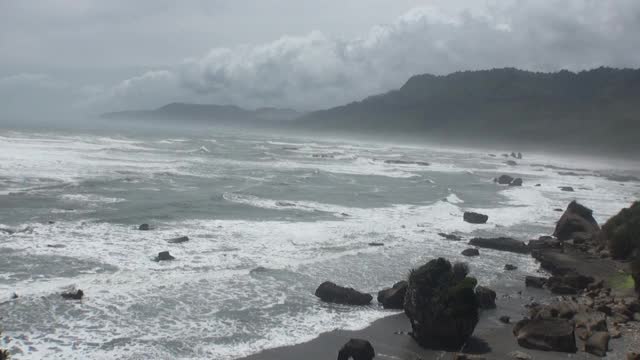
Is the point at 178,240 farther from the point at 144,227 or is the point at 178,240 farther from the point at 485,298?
the point at 485,298

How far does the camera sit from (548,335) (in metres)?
17.9

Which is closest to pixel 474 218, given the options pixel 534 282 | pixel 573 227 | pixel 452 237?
pixel 452 237

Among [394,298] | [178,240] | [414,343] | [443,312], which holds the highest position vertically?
[443,312]

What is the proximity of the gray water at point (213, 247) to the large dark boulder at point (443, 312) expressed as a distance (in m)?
2.28

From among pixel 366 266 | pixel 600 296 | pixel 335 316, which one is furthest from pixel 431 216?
pixel 335 316

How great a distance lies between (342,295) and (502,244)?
1352 centimetres

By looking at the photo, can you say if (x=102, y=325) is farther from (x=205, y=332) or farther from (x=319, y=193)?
(x=319, y=193)

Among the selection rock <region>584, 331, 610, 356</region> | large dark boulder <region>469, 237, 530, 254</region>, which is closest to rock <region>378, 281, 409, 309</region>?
rock <region>584, 331, 610, 356</region>

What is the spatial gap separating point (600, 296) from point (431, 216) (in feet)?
66.3

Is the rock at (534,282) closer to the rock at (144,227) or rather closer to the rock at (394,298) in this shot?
the rock at (394,298)

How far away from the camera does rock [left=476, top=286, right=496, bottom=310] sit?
73.2 feet

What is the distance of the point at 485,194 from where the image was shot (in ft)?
191

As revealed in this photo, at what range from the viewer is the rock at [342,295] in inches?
883

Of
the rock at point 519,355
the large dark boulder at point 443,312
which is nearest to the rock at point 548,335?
the rock at point 519,355
